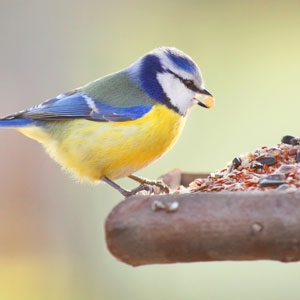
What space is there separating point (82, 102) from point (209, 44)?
2994mm

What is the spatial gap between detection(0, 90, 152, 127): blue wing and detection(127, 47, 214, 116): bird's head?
3.8 inches

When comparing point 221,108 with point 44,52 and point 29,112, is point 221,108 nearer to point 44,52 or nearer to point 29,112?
point 44,52

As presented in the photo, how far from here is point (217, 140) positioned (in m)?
5.24

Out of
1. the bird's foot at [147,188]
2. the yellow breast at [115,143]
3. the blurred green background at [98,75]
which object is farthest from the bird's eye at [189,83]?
the blurred green background at [98,75]

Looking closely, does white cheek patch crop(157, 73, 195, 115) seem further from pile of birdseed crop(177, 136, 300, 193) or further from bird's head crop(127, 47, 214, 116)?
pile of birdseed crop(177, 136, 300, 193)

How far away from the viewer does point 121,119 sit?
252 centimetres

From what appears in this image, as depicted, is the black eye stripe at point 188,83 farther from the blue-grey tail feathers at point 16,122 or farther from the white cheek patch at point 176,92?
the blue-grey tail feathers at point 16,122

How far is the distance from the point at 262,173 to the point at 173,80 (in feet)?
1.95

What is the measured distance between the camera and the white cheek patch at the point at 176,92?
264 cm

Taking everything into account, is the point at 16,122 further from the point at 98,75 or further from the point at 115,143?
the point at 98,75

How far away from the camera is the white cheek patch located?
2.64 meters

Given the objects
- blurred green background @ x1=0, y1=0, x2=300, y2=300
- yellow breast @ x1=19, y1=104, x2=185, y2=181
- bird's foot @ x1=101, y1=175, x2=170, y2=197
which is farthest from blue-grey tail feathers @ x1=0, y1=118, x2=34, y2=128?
blurred green background @ x1=0, y1=0, x2=300, y2=300

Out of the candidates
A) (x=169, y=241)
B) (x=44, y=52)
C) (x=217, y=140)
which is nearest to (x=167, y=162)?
(x=217, y=140)

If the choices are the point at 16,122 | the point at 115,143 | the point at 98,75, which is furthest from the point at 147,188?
the point at 98,75
